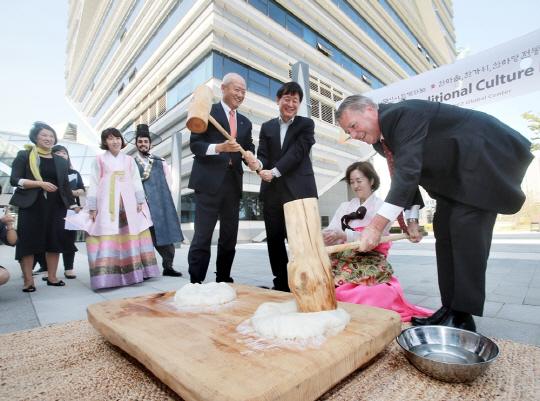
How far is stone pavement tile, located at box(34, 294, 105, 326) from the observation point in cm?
201

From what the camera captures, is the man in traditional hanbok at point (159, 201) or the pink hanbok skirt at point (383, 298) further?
the man in traditional hanbok at point (159, 201)

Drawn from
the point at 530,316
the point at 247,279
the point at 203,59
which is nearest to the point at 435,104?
the point at 530,316

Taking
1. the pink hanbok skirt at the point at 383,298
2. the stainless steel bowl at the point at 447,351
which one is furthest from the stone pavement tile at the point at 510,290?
the stainless steel bowl at the point at 447,351

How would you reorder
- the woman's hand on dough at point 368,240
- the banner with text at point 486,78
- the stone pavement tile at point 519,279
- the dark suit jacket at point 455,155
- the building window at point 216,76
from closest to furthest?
1. the woman's hand on dough at point 368,240
2. the dark suit jacket at point 455,155
3. the stone pavement tile at point 519,279
4. the banner with text at point 486,78
5. the building window at point 216,76

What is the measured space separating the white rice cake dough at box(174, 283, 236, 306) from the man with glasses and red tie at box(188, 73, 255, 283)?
2.89 feet

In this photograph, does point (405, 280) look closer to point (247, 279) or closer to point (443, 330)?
point (247, 279)

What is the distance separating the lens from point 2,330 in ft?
5.90

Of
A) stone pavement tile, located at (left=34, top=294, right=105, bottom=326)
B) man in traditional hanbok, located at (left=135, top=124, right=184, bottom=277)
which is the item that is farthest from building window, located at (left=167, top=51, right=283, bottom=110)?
stone pavement tile, located at (left=34, top=294, right=105, bottom=326)

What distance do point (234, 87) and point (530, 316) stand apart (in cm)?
272

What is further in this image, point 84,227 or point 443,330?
point 84,227

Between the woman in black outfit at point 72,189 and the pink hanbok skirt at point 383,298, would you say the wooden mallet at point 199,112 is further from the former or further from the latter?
the woman in black outfit at point 72,189

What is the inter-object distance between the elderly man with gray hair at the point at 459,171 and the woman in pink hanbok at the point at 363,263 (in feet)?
0.98

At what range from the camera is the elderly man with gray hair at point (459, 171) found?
4.89 ft

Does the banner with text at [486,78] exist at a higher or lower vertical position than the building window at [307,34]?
lower
